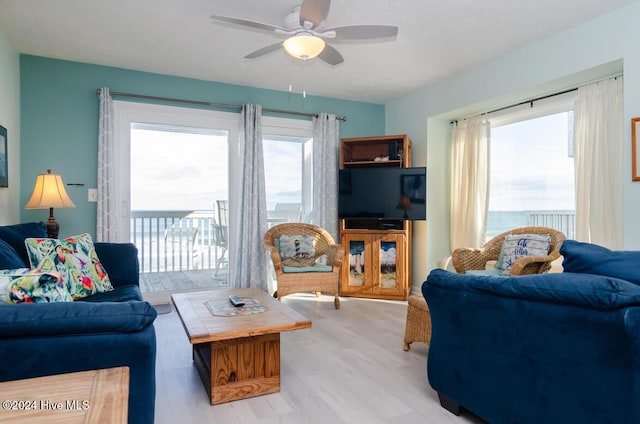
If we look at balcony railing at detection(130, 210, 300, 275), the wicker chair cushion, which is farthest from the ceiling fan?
balcony railing at detection(130, 210, 300, 275)

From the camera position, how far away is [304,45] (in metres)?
2.64

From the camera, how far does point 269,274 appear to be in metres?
5.02

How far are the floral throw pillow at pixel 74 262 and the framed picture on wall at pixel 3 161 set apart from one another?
3.37ft

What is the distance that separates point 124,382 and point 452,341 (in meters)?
1.44

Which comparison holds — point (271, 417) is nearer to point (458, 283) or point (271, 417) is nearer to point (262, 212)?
point (458, 283)

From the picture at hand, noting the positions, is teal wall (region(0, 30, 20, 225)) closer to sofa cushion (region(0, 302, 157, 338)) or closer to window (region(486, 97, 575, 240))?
sofa cushion (region(0, 302, 157, 338))

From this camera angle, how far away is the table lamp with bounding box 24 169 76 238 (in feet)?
11.0

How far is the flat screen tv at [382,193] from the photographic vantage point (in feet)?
15.5

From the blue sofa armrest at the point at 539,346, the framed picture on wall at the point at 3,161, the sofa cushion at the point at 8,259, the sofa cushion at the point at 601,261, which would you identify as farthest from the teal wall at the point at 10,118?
the sofa cushion at the point at 601,261

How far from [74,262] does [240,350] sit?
1.30 metres

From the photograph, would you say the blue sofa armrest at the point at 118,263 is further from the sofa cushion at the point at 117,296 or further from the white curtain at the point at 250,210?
the white curtain at the point at 250,210

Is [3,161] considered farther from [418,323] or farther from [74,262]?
[418,323]

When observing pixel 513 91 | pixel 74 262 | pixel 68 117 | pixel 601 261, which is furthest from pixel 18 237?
pixel 513 91

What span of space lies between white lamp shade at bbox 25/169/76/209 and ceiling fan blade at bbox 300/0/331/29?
8.38 feet
